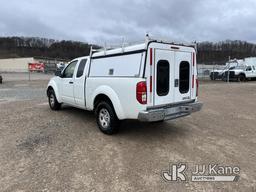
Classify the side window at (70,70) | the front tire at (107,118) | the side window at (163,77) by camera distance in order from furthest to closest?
the side window at (70,70), the front tire at (107,118), the side window at (163,77)

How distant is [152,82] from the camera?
4.77 m

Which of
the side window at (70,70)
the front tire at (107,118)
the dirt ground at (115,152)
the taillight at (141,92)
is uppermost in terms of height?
the side window at (70,70)

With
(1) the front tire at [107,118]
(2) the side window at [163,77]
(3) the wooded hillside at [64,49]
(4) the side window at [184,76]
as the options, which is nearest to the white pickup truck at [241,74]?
(4) the side window at [184,76]

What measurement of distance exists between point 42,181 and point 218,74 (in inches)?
1235

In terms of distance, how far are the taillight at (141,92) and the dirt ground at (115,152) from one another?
0.99 m

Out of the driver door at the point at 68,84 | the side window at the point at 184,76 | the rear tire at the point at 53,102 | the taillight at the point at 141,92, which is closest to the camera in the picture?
the taillight at the point at 141,92

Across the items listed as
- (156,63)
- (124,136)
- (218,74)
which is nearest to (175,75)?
(156,63)

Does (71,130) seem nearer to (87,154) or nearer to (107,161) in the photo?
(87,154)

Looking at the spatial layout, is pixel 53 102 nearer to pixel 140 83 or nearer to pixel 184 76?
pixel 140 83

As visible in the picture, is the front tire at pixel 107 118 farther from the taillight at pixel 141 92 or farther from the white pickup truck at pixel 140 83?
the taillight at pixel 141 92

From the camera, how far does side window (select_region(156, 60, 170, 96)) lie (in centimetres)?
494

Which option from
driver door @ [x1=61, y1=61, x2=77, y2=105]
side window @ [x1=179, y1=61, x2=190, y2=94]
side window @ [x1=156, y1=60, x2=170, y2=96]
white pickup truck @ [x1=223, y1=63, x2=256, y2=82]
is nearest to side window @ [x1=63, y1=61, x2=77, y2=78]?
driver door @ [x1=61, y1=61, x2=77, y2=105]

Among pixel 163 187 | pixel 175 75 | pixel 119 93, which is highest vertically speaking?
pixel 175 75

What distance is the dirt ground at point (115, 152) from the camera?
11.1ft
